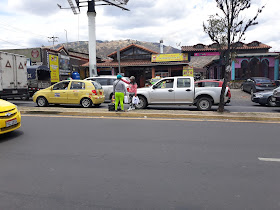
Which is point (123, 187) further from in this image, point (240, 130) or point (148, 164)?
point (240, 130)

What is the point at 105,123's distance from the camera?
306 inches

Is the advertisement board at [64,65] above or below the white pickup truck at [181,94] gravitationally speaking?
above

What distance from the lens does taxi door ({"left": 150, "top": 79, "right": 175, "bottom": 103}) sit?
11.4 meters

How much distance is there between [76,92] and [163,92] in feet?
14.8

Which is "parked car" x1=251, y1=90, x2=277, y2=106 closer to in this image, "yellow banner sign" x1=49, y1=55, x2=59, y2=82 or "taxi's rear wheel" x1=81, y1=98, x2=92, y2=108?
"taxi's rear wheel" x1=81, y1=98, x2=92, y2=108

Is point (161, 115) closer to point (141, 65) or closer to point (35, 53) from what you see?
point (35, 53)

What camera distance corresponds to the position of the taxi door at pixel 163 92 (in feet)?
37.5

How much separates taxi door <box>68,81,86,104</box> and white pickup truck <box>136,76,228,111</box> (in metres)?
3.01

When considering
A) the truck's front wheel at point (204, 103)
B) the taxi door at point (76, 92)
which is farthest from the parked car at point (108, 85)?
the truck's front wheel at point (204, 103)

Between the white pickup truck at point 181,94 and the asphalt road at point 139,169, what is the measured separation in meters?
4.51

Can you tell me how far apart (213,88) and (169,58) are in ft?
56.8

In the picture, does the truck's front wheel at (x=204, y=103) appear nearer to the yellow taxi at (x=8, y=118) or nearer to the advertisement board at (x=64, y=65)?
the yellow taxi at (x=8, y=118)

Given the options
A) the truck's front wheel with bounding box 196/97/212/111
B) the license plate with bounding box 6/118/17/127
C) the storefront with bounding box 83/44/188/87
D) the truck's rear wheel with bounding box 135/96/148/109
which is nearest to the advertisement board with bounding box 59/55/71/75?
the storefront with bounding box 83/44/188/87

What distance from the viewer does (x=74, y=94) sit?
40.5ft
